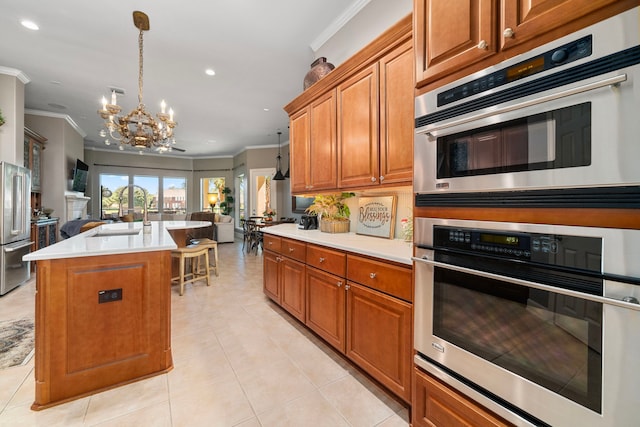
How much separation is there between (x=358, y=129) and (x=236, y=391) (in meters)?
2.10

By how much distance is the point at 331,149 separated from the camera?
2.49 metres

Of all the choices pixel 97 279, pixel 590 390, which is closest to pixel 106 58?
pixel 97 279

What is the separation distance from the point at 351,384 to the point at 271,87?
438 centimetres

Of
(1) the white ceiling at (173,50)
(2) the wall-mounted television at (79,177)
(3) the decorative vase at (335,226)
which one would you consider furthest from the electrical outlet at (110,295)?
(2) the wall-mounted television at (79,177)

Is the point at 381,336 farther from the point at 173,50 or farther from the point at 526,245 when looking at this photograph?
the point at 173,50

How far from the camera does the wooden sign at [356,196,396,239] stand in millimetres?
2213

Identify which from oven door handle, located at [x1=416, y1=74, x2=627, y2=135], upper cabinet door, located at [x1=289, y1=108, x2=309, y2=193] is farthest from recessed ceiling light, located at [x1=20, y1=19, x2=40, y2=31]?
oven door handle, located at [x1=416, y1=74, x2=627, y2=135]

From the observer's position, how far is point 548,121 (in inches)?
33.4

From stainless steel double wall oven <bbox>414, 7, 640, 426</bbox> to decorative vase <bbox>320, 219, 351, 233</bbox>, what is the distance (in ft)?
4.67

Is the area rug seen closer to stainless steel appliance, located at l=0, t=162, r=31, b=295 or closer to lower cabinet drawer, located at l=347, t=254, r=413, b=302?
stainless steel appliance, located at l=0, t=162, r=31, b=295

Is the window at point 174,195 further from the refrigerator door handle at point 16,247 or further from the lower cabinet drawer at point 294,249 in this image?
the lower cabinet drawer at point 294,249

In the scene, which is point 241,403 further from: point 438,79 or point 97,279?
point 438,79

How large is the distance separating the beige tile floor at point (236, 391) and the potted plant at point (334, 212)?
104 centimetres

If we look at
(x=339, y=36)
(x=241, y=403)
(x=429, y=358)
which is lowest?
(x=241, y=403)
